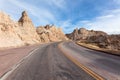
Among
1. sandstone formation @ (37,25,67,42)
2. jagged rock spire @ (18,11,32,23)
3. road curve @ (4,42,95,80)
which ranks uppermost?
jagged rock spire @ (18,11,32,23)

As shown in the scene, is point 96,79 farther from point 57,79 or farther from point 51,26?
point 51,26

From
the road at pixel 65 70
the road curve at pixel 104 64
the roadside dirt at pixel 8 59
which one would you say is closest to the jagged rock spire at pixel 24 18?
the roadside dirt at pixel 8 59

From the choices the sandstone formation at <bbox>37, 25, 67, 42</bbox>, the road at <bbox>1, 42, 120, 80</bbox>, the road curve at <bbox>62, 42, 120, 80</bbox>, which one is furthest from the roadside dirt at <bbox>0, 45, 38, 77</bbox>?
the sandstone formation at <bbox>37, 25, 67, 42</bbox>

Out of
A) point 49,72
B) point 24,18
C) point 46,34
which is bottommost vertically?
point 49,72

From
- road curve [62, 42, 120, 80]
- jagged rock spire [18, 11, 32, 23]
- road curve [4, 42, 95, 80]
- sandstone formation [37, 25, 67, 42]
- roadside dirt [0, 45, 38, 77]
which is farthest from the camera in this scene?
sandstone formation [37, 25, 67, 42]

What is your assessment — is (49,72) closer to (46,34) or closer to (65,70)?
(65,70)

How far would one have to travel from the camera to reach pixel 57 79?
8562mm

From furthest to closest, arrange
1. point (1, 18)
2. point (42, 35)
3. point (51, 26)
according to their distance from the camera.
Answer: point (51, 26), point (42, 35), point (1, 18)

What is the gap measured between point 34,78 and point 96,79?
300cm

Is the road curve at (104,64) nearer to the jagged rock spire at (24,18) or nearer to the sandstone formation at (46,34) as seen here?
the jagged rock spire at (24,18)

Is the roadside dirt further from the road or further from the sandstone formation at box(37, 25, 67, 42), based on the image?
the sandstone formation at box(37, 25, 67, 42)

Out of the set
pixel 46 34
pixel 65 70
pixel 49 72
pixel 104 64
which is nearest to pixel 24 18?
pixel 46 34

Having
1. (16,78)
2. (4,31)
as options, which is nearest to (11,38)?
(4,31)

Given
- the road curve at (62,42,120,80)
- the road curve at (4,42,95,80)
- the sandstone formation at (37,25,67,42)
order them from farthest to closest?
1. the sandstone formation at (37,25,67,42)
2. the road curve at (62,42,120,80)
3. the road curve at (4,42,95,80)
